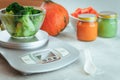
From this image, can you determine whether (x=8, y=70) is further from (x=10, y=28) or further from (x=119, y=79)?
(x=119, y=79)

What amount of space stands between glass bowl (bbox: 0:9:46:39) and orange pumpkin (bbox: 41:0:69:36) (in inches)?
4.2

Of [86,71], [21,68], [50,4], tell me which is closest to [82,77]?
[86,71]

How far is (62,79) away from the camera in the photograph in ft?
1.83

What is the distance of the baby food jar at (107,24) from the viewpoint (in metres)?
0.82

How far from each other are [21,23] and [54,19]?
169mm

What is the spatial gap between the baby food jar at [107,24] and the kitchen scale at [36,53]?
193 millimetres

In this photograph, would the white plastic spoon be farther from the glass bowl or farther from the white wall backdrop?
the white wall backdrop

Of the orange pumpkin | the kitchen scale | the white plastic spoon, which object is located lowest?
the white plastic spoon

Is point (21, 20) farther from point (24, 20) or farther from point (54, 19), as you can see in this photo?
point (54, 19)

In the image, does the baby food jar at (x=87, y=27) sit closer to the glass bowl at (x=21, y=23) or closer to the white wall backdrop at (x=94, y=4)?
the glass bowl at (x=21, y=23)

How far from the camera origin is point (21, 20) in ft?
2.23

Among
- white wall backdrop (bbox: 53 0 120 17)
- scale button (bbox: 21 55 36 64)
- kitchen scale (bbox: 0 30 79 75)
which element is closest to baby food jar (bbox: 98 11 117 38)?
kitchen scale (bbox: 0 30 79 75)

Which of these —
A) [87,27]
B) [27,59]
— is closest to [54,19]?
[87,27]

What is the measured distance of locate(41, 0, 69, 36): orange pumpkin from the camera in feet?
2.71
